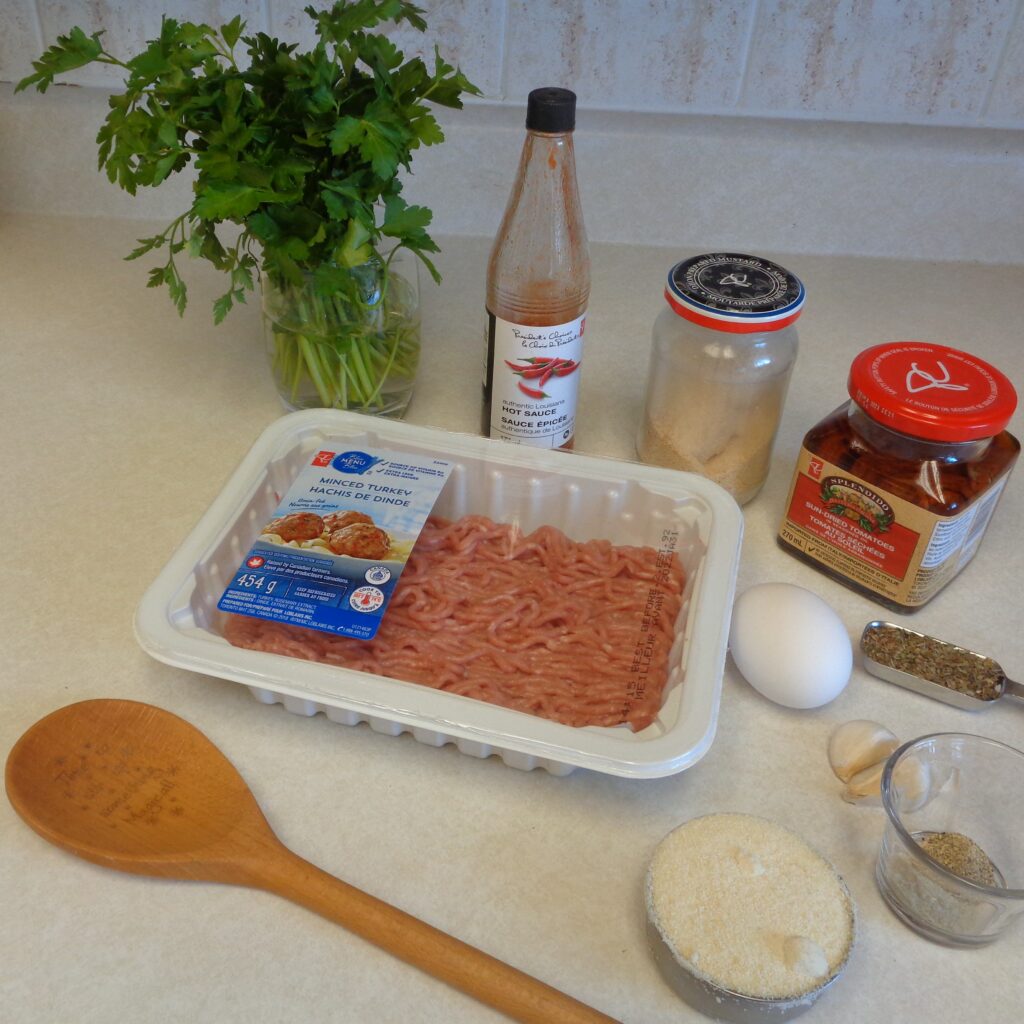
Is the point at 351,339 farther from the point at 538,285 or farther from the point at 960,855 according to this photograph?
the point at 960,855

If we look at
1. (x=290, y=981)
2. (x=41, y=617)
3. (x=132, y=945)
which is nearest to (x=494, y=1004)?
(x=290, y=981)

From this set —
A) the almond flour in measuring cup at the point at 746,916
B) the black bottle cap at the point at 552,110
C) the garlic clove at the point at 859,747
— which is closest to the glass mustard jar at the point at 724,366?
the black bottle cap at the point at 552,110

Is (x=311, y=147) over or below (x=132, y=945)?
over

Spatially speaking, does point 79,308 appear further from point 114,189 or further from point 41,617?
point 41,617

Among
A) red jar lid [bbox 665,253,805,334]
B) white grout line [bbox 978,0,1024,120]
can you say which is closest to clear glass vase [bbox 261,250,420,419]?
red jar lid [bbox 665,253,805,334]

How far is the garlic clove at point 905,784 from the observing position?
70 cm

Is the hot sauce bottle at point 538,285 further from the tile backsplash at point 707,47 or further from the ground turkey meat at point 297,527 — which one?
the tile backsplash at point 707,47

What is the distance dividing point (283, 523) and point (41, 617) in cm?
23

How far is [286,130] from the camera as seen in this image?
838 millimetres

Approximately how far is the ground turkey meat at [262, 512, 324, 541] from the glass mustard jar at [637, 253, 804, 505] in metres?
0.37

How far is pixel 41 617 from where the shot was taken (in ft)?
2.81

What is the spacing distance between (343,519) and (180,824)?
28 cm

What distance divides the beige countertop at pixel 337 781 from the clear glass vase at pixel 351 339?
0.07 m

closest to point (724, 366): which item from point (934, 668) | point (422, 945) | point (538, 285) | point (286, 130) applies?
point (538, 285)
